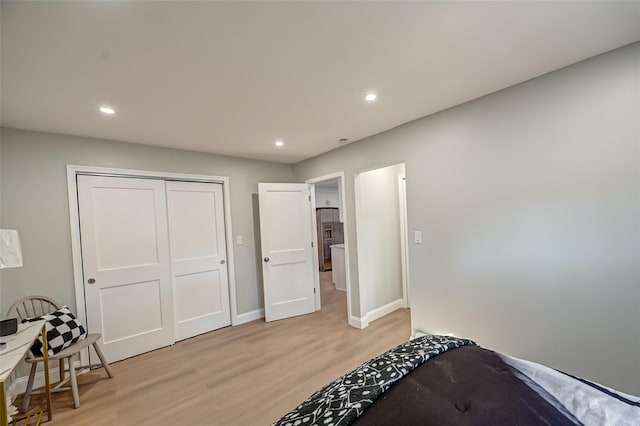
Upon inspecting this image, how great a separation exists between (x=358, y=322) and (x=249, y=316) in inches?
62.4

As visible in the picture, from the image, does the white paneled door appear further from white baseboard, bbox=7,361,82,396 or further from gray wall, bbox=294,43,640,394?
gray wall, bbox=294,43,640,394

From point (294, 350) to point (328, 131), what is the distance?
7.91ft

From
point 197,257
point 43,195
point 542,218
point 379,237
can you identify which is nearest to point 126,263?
point 197,257

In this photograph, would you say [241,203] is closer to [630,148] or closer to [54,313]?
[54,313]

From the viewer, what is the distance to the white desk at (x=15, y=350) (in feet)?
3.94

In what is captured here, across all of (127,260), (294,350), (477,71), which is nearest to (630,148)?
(477,71)

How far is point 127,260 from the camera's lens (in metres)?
2.83

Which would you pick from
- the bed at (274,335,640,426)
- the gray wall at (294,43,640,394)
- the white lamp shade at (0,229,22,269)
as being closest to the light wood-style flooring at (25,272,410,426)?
the gray wall at (294,43,640,394)

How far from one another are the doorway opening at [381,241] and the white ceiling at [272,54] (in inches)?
53.6

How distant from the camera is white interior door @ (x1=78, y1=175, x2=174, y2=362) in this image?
2639mm

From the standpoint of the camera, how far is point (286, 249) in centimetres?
381

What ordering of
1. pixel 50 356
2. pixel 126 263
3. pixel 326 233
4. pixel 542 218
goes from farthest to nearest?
pixel 326 233 < pixel 126 263 < pixel 50 356 < pixel 542 218

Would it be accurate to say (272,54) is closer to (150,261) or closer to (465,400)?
(465,400)

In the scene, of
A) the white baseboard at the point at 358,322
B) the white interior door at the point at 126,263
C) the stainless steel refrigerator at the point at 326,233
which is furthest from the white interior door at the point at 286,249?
the stainless steel refrigerator at the point at 326,233
